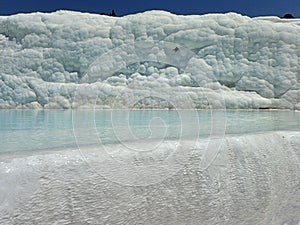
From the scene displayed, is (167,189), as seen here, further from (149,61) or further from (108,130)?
(149,61)

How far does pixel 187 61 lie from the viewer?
28.1ft

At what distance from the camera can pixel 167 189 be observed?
5.31 ft

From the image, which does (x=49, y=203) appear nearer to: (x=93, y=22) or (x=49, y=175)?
(x=49, y=175)

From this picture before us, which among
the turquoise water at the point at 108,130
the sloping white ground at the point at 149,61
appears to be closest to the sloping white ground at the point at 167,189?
the turquoise water at the point at 108,130

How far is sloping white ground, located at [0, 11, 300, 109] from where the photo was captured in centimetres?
801

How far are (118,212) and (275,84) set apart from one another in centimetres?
758

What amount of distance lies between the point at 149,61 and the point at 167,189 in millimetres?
7399

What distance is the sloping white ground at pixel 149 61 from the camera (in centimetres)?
801

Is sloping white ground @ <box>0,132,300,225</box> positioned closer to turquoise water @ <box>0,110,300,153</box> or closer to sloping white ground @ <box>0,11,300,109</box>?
turquoise water @ <box>0,110,300,153</box>

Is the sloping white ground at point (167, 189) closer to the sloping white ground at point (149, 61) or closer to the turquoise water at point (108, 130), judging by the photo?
the turquoise water at point (108, 130)

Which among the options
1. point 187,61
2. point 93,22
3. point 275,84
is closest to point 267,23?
point 275,84

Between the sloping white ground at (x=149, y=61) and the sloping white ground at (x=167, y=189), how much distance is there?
5.65 m

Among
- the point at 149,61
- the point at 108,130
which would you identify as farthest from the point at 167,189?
A: the point at 149,61

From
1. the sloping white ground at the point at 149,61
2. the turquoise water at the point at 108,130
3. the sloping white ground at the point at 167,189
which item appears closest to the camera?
the sloping white ground at the point at 167,189
